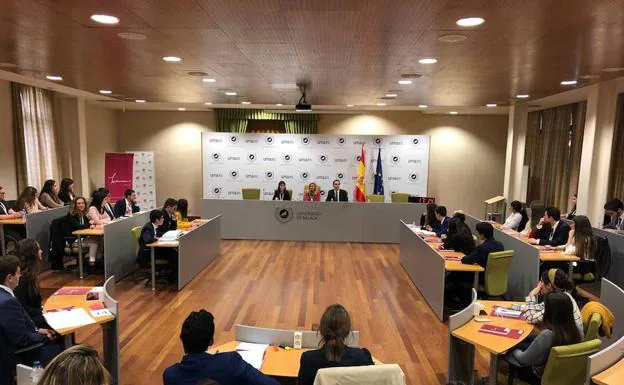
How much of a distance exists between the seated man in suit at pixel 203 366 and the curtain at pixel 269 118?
10.6 m

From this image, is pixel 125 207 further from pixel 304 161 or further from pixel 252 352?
pixel 252 352

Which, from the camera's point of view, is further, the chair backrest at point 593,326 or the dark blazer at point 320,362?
the chair backrest at point 593,326

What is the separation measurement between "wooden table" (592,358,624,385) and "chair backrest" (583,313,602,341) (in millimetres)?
329

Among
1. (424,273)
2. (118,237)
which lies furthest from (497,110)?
(118,237)

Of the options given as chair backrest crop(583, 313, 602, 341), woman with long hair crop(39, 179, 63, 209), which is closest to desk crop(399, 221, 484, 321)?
chair backrest crop(583, 313, 602, 341)

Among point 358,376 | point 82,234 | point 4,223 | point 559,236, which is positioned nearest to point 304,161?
point 82,234

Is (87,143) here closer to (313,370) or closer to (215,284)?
(215,284)

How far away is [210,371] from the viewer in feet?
7.23

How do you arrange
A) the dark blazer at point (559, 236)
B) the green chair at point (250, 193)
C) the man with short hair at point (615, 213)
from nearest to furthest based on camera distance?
the dark blazer at point (559, 236) → the man with short hair at point (615, 213) → the green chair at point (250, 193)

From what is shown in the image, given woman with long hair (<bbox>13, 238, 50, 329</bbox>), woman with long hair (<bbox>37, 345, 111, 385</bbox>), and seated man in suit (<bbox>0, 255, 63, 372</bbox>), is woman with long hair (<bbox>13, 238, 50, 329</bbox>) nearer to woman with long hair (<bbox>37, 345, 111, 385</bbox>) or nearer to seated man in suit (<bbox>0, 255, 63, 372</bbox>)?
seated man in suit (<bbox>0, 255, 63, 372</bbox>)

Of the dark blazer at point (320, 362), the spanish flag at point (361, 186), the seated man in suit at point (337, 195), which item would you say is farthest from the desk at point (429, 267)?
the spanish flag at point (361, 186)

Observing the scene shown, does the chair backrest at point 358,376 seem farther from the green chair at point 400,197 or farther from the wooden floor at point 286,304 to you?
the green chair at point 400,197

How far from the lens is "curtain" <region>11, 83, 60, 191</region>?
29.1 feet

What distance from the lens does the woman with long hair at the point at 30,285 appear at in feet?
11.1
